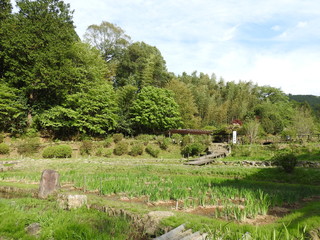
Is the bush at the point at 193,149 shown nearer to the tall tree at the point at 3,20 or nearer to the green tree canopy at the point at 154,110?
the green tree canopy at the point at 154,110

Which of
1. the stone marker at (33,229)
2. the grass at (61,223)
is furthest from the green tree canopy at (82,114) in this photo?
the stone marker at (33,229)

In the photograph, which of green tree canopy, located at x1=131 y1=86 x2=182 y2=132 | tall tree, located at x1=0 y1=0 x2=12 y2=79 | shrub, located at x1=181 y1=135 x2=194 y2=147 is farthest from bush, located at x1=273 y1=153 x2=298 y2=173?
tall tree, located at x1=0 y1=0 x2=12 y2=79

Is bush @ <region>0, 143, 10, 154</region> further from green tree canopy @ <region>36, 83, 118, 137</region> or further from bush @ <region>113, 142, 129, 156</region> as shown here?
bush @ <region>113, 142, 129, 156</region>

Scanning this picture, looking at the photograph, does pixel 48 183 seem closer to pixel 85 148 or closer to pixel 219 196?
pixel 219 196

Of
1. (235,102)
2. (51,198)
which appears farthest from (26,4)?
(235,102)

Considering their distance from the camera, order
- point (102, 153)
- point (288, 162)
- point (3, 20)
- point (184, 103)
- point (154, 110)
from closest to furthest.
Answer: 1. point (288, 162)
2. point (102, 153)
3. point (3, 20)
4. point (154, 110)
5. point (184, 103)

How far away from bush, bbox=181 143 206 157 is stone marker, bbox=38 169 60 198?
15.2 metres

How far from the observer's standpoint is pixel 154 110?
28391 millimetres

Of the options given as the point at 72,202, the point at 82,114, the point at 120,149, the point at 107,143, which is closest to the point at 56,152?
the point at 107,143

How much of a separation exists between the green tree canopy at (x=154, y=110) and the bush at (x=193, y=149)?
7.55 m

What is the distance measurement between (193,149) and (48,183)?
52.5 ft

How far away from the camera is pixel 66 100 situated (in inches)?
1021

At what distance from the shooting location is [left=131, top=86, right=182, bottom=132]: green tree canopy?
28172 mm

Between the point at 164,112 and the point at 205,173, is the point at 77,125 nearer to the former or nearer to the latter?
the point at 164,112
